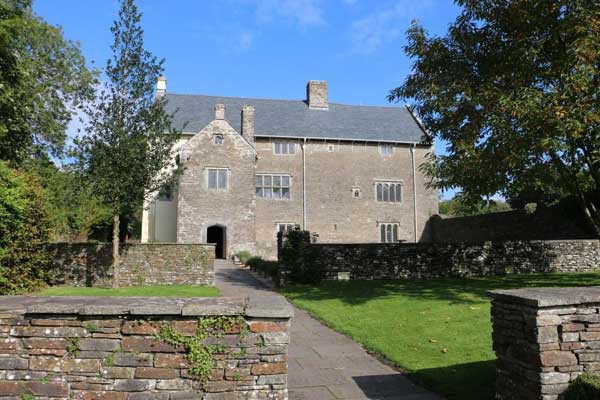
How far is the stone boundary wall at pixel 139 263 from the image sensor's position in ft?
58.4

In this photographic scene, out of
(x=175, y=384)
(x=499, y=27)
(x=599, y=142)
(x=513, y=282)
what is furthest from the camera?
(x=513, y=282)

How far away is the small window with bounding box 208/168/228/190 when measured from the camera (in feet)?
97.3

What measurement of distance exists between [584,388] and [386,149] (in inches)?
1246

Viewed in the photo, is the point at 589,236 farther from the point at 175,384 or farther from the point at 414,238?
the point at 175,384

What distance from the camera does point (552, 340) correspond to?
15.0 feet

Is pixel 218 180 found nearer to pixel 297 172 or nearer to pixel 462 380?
pixel 297 172

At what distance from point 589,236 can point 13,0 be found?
29.1 meters

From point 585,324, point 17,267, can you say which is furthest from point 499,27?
point 17,267

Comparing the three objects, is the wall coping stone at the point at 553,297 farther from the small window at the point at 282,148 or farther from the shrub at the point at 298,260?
the small window at the point at 282,148

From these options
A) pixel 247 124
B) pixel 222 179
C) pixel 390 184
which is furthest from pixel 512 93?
pixel 390 184

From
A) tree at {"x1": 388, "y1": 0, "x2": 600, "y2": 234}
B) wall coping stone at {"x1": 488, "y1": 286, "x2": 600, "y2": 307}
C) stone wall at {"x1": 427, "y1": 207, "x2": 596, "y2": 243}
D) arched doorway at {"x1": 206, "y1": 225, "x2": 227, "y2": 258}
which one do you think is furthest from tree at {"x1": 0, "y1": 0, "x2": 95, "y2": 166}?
stone wall at {"x1": 427, "y1": 207, "x2": 596, "y2": 243}

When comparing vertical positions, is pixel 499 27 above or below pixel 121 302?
above

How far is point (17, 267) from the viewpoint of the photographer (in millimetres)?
13672

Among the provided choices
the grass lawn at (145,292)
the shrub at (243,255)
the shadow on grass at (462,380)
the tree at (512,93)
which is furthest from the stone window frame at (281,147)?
the shadow on grass at (462,380)
